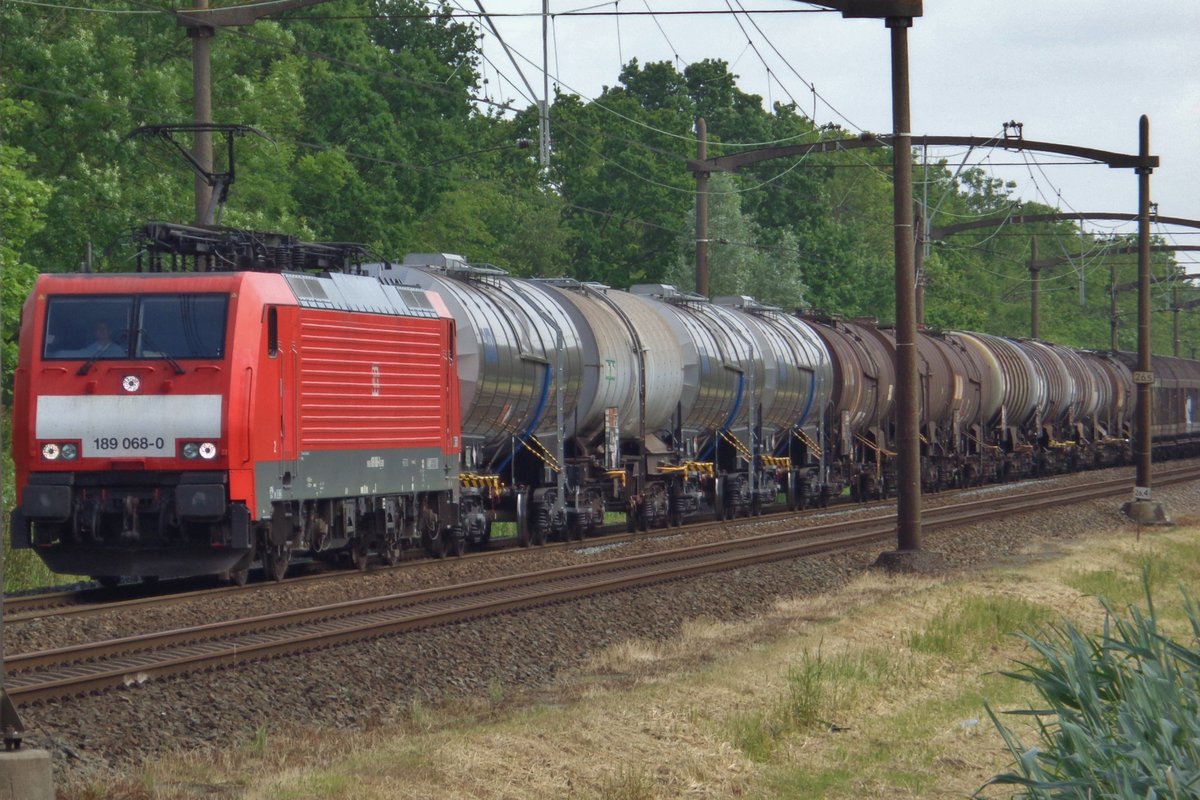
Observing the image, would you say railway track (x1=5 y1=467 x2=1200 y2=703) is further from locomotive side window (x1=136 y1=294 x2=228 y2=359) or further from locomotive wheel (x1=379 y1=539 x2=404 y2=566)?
locomotive side window (x1=136 y1=294 x2=228 y2=359)

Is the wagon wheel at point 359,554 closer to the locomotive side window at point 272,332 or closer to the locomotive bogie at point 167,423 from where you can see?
the locomotive bogie at point 167,423

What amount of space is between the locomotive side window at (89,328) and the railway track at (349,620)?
12.3ft

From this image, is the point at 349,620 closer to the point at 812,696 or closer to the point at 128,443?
the point at 128,443

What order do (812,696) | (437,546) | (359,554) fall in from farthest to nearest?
(437,546) < (359,554) < (812,696)

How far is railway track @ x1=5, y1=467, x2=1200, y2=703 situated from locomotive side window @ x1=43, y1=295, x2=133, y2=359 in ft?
12.3

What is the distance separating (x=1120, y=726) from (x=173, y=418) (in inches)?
458

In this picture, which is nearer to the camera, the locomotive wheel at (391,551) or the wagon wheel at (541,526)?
the locomotive wheel at (391,551)

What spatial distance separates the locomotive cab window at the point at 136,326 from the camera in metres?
17.2

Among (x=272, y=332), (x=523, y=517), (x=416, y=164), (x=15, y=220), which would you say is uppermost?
(x=416, y=164)

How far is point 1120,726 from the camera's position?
7438 millimetres

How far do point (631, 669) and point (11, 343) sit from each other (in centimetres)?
2258

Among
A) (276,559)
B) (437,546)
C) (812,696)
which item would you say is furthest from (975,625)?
(437,546)

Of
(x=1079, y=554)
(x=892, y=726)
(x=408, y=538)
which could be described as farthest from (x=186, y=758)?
(x=1079, y=554)

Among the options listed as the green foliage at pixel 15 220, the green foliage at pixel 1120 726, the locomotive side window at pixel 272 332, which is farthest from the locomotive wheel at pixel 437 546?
the green foliage at pixel 1120 726
